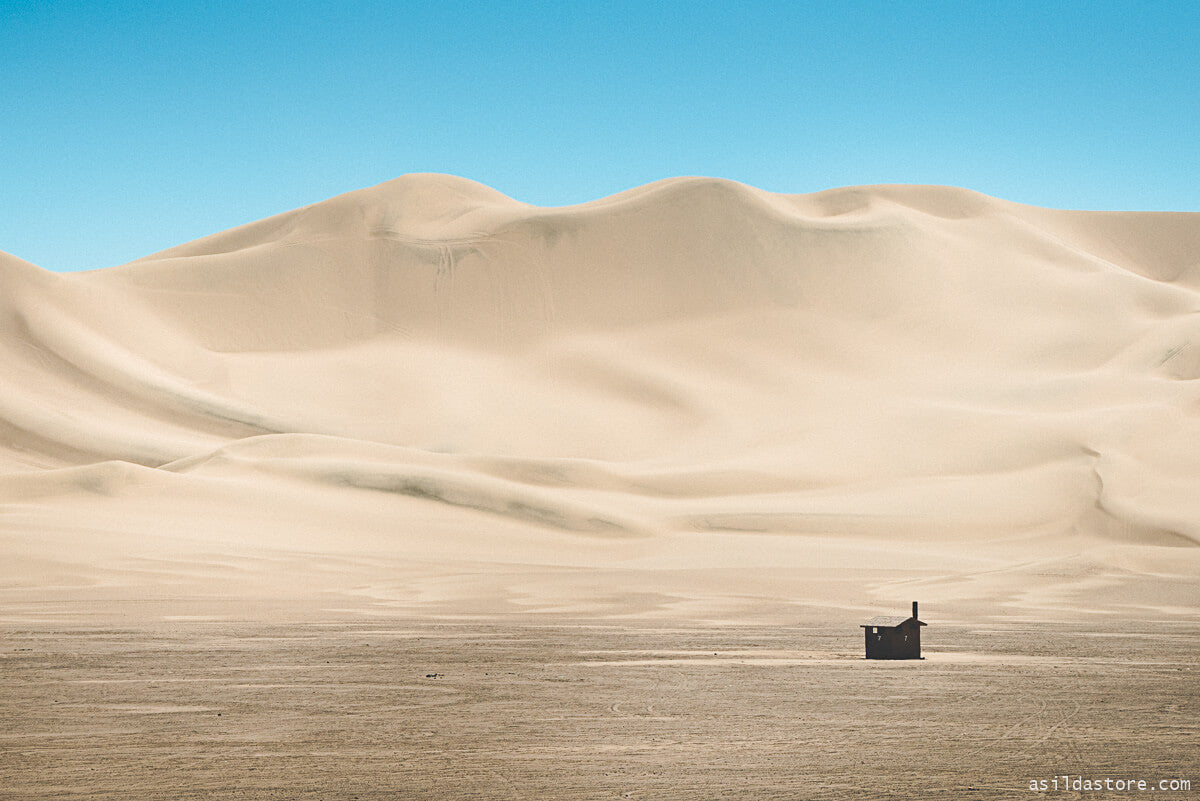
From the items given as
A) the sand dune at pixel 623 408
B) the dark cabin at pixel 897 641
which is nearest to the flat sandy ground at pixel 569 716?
the dark cabin at pixel 897 641

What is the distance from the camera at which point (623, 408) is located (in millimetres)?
79000

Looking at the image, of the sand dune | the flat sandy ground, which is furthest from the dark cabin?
the sand dune

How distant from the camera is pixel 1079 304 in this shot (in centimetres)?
9050

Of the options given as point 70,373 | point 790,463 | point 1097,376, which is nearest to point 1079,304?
point 1097,376

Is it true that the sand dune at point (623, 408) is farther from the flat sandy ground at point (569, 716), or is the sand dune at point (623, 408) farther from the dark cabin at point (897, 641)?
the flat sandy ground at point (569, 716)

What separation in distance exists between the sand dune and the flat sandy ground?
7.40 m

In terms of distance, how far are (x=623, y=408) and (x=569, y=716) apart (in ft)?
212

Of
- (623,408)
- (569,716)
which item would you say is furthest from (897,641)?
(623,408)

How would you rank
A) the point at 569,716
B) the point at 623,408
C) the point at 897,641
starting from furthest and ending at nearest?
the point at 623,408 < the point at 897,641 < the point at 569,716

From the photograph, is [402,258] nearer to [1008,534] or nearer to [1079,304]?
[1079,304]

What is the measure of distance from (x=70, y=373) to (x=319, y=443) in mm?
25436

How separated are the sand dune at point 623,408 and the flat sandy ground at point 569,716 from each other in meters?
7.40

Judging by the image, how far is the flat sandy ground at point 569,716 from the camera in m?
11.4

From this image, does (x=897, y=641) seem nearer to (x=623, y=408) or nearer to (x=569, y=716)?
(x=569, y=716)
